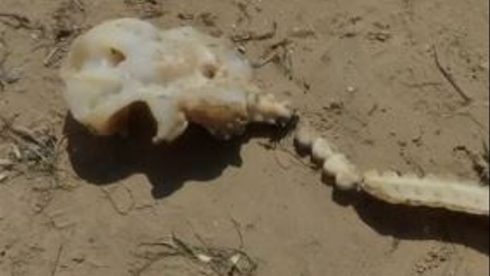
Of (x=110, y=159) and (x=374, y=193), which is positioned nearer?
(x=374, y=193)

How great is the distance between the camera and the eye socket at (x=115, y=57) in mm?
3615

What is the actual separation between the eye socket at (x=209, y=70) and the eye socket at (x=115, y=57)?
0.76 feet

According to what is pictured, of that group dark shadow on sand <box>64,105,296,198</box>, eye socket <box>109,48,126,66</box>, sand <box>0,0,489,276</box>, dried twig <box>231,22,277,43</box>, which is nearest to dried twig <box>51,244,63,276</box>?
sand <box>0,0,489,276</box>

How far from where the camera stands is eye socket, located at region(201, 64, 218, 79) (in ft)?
11.8

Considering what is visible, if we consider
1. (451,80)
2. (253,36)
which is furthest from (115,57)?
(451,80)

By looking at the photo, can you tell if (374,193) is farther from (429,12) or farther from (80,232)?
(80,232)

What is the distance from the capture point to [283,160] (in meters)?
3.64

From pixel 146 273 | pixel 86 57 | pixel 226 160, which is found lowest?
pixel 146 273

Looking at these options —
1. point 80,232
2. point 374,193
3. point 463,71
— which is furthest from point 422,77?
point 80,232

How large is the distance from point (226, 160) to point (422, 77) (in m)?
0.60

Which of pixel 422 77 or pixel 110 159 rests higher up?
pixel 422 77

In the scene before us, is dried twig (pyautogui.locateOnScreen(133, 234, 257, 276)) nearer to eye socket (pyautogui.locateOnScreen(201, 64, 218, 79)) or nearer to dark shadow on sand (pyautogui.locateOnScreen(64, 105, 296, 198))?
dark shadow on sand (pyautogui.locateOnScreen(64, 105, 296, 198))

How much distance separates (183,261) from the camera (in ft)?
11.9

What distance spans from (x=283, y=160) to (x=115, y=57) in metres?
0.56
